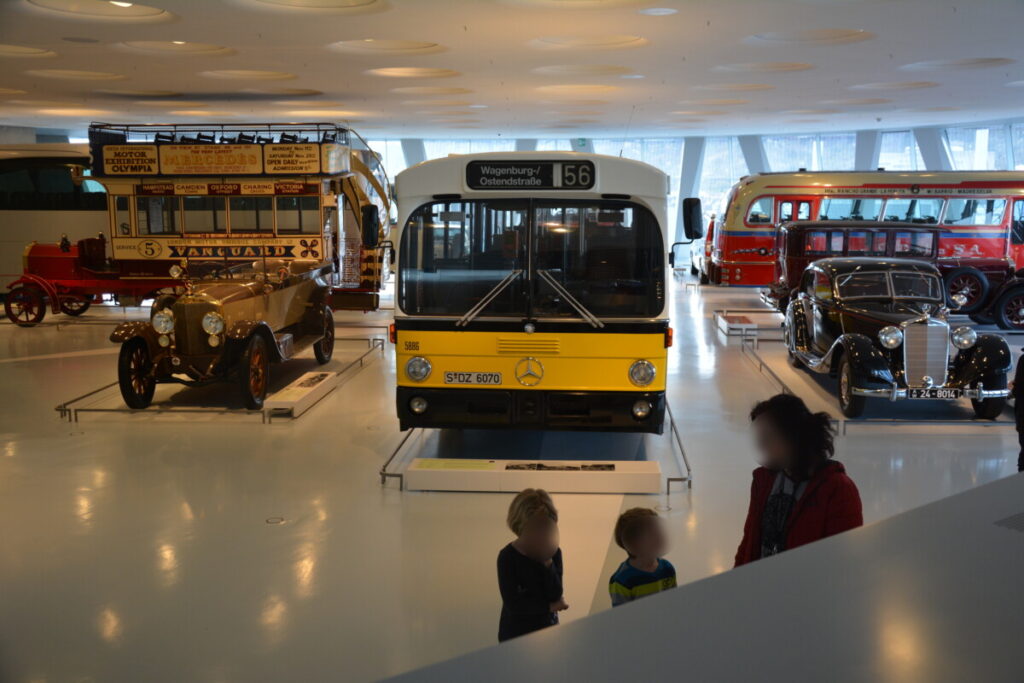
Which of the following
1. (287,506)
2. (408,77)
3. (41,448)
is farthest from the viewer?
(408,77)

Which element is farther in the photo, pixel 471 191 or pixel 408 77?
pixel 408 77

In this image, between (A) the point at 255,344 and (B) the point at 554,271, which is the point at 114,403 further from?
(B) the point at 554,271

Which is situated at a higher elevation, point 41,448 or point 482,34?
point 482,34

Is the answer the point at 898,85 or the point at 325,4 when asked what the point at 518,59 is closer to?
the point at 325,4

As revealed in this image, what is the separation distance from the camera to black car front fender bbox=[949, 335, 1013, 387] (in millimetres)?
8516

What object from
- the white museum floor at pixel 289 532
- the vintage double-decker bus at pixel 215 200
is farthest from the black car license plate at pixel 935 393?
the vintage double-decker bus at pixel 215 200

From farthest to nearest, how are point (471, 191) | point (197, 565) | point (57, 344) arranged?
point (57, 344)
point (471, 191)
point (197, 565)

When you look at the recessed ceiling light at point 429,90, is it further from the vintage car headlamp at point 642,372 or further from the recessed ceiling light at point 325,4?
the vintage car headlamp at point 642,372

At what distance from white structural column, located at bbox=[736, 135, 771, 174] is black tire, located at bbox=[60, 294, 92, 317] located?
2277 cm

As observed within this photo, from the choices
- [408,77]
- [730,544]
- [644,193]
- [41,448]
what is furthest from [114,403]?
[408,77]

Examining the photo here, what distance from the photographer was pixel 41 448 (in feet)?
26.2

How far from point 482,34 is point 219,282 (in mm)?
4749

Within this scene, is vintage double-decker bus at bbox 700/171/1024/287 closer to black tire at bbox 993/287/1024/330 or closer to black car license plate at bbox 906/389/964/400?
black tire at bbox 993/287/1024/330

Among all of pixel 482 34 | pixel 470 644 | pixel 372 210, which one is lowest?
pixel 470 644
